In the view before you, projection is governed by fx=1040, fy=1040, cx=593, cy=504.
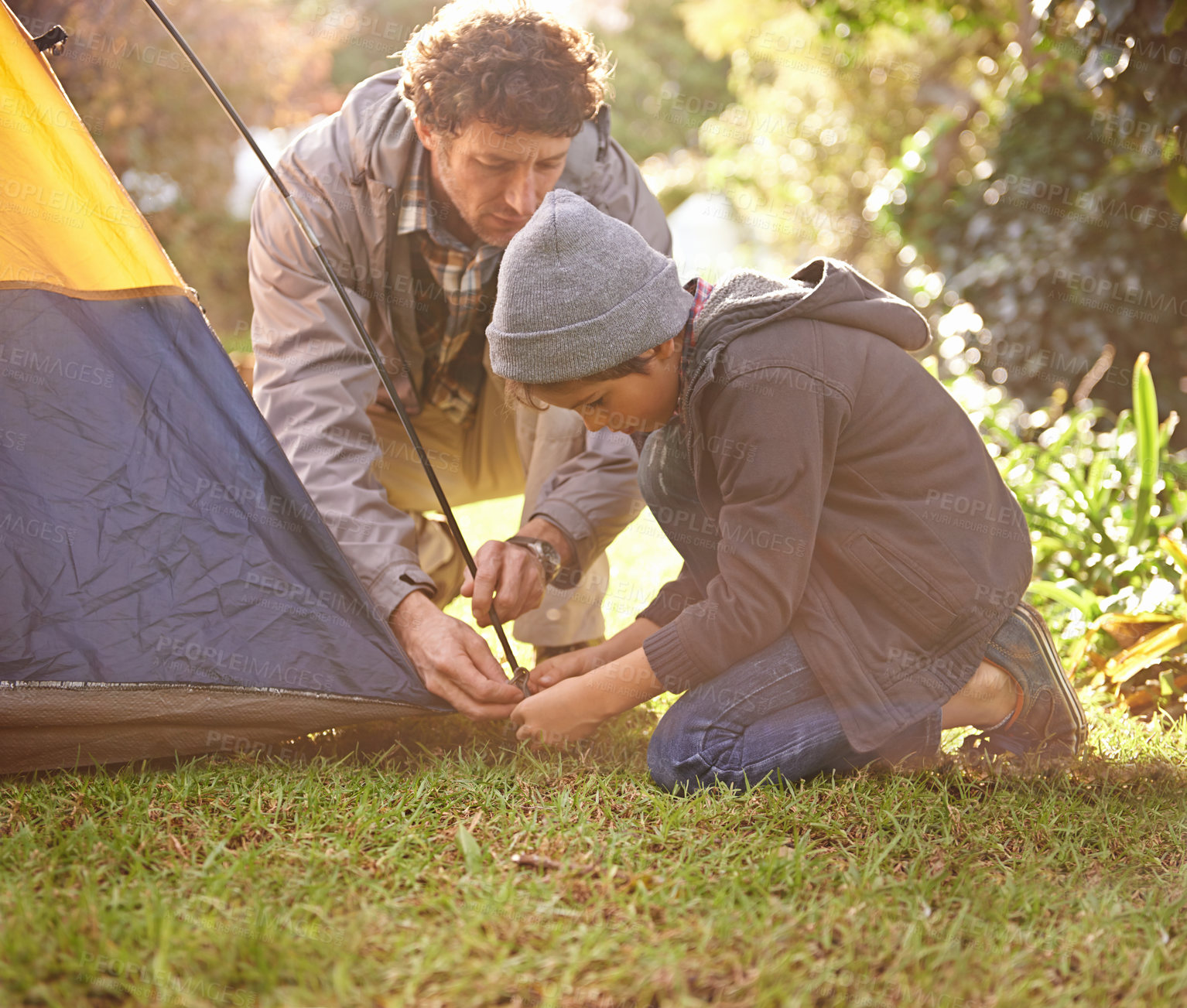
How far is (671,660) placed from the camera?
1.92 meters

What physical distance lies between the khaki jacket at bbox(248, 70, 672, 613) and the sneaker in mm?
926

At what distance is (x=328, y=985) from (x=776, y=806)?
88 centimetres

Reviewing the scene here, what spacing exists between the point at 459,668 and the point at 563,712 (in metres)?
0.22

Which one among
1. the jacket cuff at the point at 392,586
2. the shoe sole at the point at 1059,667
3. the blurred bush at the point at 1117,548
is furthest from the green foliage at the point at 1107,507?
the jacket cuff at the point at 392,586

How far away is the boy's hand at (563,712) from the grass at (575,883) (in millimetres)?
85

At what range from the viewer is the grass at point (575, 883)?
1.37 meters

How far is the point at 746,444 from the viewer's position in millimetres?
1791

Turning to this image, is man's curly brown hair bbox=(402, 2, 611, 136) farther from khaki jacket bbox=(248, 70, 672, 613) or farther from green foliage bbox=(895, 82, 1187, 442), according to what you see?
green foliage bbox=(895, 82, 1187, 442)

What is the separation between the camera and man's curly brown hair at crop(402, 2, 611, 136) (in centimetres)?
215

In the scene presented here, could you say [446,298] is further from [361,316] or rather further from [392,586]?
[392,586]

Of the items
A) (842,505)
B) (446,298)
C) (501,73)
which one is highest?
(501,73)

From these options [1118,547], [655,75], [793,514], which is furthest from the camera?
[655,75]

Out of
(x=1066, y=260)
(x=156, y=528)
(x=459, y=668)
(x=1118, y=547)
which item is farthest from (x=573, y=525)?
(x=1066, y=260)

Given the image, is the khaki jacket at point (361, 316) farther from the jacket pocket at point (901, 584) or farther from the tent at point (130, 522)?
the jacket pocket at point (901, 584)
